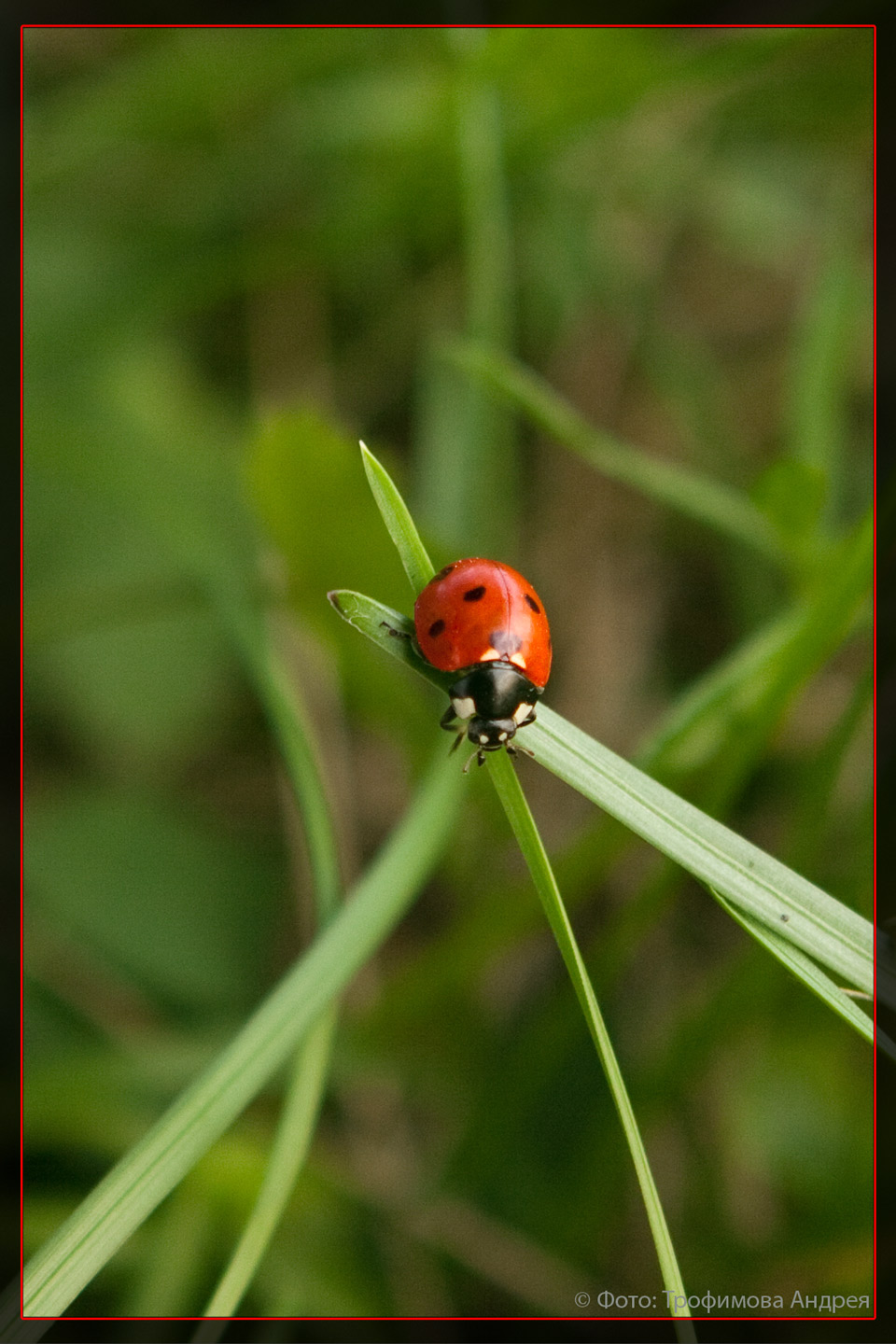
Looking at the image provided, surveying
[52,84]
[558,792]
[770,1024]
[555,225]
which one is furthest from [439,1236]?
[52,84]

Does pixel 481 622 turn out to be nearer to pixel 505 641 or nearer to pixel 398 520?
pixel 505 641

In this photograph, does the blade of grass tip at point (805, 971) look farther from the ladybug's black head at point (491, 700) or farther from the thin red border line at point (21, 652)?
the thin red border line at point (21, 652)

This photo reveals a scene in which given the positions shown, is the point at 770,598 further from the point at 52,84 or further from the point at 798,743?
the point at 52,84

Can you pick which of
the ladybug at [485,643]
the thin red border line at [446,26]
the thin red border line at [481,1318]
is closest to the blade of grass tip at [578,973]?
the ladybug at [485,643]

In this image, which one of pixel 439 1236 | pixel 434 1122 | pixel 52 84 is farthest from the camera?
pixel 52 84

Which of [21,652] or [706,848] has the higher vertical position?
[21,652]

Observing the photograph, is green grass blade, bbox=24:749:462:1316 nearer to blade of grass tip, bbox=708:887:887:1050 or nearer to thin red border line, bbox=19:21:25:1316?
blade of grass tip, bbox=708:887:887:1050

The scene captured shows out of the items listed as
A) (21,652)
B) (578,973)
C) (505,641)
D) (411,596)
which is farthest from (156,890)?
(578,973)
